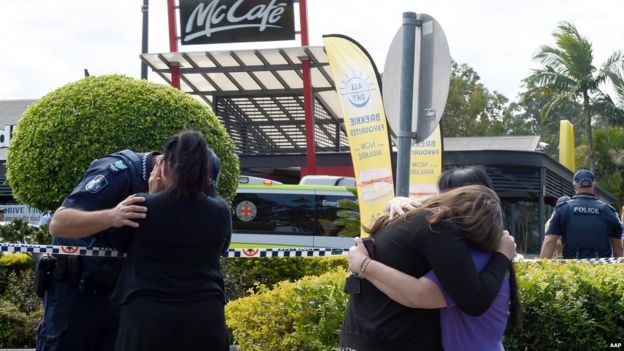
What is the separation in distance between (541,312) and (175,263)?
2169 mm

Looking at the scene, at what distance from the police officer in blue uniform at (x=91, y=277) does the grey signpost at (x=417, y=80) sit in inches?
71.9

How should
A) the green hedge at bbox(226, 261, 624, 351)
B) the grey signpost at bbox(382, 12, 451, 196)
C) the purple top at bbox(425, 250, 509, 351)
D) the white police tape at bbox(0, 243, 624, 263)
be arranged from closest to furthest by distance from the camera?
1. the purple top at bbox(425, 250, 509, 351)
2. the white police tape at bbox(0, 243, 624, 263)
3. the green hedge at bbox(226, 261, 624, 351)
4. the grey signpost at bbox(382, 12, 451, 196)

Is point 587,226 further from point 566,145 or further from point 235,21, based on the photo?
point 566,145

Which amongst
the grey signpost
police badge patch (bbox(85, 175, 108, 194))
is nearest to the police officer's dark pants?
police badge patch (bbox(85, 175, 108, 194))

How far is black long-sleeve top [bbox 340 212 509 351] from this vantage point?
3023mm

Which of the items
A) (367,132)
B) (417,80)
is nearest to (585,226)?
(417,80)

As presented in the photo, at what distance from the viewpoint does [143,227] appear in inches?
142

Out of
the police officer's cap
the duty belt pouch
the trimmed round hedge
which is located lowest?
the duty belt pouch

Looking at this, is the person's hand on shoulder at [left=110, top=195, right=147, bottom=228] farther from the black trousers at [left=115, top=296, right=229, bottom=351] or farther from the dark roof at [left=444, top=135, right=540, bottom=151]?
the dark roof at [left=444, top=135, right=540, bottom=151]

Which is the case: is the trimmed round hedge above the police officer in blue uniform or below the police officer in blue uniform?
above

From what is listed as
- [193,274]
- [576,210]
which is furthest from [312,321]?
[576,210]

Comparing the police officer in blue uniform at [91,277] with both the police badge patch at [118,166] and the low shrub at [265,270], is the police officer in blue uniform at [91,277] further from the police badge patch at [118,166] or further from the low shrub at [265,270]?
the low shrub at [265,270]

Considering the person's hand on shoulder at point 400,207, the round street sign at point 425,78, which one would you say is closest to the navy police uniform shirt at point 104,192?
the person's hand on shoulder at point 400,207

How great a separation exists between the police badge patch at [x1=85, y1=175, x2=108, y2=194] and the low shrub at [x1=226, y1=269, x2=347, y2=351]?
5.05 ft
